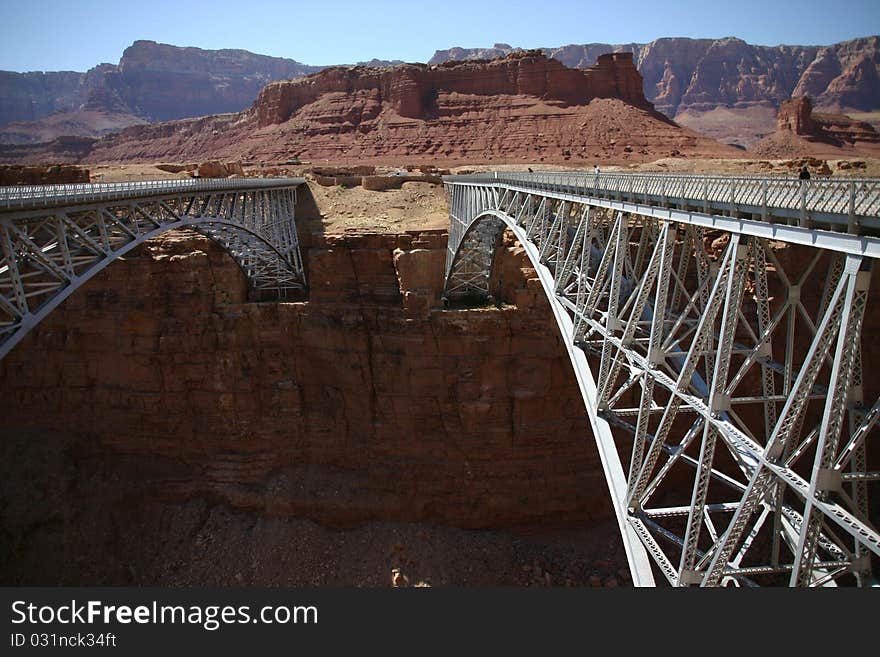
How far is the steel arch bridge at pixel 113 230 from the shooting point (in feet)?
40.8

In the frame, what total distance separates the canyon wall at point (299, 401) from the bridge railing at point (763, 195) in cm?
1256

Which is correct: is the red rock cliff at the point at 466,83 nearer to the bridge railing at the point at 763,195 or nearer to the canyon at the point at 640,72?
the canyon at the point at 640,72

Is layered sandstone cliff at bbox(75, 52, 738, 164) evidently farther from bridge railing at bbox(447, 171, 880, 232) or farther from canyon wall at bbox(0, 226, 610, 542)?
bridge railing at bbox(447, 171, 880, 232)

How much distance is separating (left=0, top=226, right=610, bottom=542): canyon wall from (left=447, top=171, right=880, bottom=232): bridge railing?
41.2 ft

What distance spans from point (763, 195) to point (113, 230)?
15.5 metres

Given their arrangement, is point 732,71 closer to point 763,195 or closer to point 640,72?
point 640,72

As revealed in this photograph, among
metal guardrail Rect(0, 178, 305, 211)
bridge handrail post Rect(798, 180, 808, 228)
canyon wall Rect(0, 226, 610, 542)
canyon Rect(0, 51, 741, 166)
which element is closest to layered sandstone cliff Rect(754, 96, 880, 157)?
canyon Rect(0, 51, 741, 166)

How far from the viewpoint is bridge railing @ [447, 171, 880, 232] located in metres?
7.57

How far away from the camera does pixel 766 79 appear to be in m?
140

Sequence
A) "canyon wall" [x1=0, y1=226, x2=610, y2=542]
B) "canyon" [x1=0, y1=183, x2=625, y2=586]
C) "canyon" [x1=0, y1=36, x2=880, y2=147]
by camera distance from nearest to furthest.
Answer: "canyon" [x1=0, y1=183, x2=625, y2=586], "canyon wall" [x1=0, y1=226, x2=610, y2=542], "canyon" [x1=0, y1=36, x2=880, y2=147]

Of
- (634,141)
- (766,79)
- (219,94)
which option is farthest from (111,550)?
(219,94)

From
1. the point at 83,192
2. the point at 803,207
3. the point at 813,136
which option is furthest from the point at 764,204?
the point at 813,136

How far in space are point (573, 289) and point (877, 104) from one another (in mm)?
123953

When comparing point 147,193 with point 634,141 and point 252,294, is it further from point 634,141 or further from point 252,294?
point 634,141
